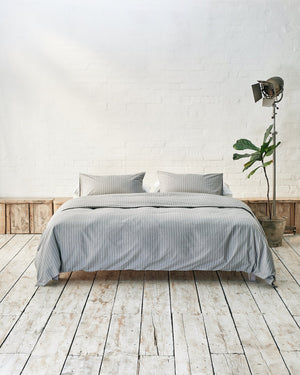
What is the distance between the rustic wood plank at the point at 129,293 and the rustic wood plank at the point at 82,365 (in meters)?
0.68

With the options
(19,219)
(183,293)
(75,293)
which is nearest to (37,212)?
Answer: (19,219)

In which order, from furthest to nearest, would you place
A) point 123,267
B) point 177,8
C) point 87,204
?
1. point 177,8
2. point 87,204
3. point 123,267

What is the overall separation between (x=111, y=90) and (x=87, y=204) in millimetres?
2164

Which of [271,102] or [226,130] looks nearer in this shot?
[271,102]

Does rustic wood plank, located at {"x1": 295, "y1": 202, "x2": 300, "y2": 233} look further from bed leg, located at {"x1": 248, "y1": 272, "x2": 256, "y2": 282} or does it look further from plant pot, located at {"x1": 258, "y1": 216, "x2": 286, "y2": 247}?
bed leg, located at {"x1": 248, "y1": 272, "x2": 256, "y2": 282}

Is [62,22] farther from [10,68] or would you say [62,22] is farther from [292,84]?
[292,84]

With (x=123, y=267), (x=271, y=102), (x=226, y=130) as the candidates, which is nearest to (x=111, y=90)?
(x=226, y=130)

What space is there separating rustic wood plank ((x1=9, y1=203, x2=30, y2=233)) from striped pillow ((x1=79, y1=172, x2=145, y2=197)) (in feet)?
2.83

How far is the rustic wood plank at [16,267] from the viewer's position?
3791 mm

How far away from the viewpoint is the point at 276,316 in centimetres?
310

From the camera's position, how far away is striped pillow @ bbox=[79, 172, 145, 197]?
517 cm

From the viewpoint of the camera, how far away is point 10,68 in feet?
19.6

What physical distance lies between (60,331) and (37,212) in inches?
120

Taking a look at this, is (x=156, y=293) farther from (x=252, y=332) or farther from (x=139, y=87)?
(x=139, y=87)
